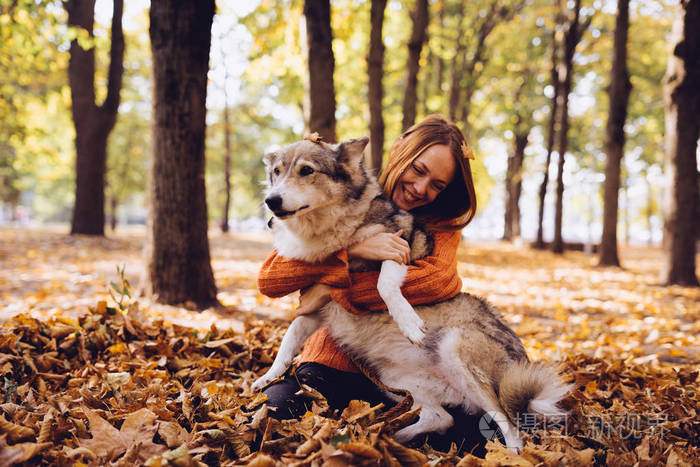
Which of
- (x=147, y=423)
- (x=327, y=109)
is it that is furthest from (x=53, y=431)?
(x=327, y=109)

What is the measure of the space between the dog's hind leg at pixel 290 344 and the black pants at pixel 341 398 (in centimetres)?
7

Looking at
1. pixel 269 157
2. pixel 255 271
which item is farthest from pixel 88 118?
pixel 269 157

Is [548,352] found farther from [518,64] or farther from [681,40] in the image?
[518,64]

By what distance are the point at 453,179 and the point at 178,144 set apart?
340 centimetres

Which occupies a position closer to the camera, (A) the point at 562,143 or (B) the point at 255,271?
(B) the point at 255,271

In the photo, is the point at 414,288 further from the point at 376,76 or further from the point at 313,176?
the point at 376,76

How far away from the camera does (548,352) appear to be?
4395 millimetres

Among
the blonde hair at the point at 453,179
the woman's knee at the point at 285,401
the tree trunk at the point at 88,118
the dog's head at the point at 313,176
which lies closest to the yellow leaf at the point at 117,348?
the woman's knee at the point at 285,401

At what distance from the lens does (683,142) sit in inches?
322

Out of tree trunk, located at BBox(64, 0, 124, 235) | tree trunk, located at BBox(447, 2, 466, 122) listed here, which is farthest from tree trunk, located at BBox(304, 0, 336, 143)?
tree trunk, located at BBox(447, 2, 466, 122)

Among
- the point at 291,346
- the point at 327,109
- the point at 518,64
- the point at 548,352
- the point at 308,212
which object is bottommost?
the point at 548,352

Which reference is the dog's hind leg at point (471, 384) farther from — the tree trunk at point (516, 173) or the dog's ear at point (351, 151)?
the tree trunk at point (516, 173)

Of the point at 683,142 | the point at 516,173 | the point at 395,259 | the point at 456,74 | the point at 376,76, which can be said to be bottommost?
the point at 395,259

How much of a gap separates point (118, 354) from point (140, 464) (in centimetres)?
164
